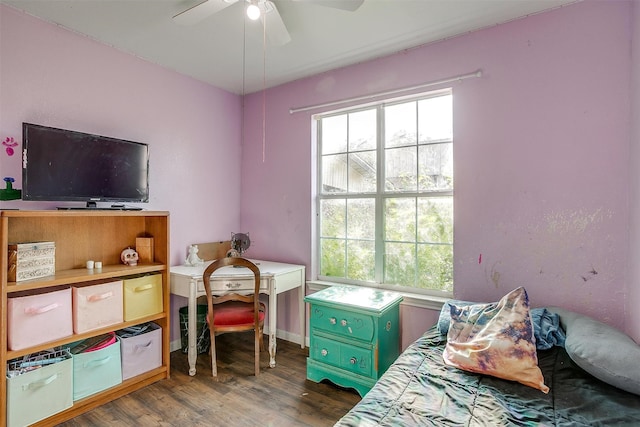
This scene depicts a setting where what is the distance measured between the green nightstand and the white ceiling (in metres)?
1.92

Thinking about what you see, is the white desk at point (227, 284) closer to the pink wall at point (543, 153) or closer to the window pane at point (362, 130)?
the pink wall at point (543, 153)

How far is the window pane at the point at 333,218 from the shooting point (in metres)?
3.02

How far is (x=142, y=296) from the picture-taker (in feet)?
7.89

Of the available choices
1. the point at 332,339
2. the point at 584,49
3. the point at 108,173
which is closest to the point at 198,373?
the point at 332,339

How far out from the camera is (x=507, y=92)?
219cm

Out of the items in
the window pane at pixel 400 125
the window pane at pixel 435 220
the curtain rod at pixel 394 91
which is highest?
the curtain rod at pixel 394 91

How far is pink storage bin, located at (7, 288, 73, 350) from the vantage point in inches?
70.6

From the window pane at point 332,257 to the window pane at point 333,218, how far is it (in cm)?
8

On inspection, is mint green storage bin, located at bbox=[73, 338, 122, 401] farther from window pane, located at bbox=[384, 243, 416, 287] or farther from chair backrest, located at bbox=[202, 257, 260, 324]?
window pane, located at bbox=[384, 243, 416, 287]

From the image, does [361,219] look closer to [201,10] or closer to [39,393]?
[201,10]

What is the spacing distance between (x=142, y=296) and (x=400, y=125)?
97.9 inches

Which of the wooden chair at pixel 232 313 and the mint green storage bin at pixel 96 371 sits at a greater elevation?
the wooden chair at pixel 232 313

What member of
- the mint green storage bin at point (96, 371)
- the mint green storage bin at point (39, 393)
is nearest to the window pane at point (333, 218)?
the mint green storage bin at point (96, 371)

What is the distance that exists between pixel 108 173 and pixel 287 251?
1680mm
